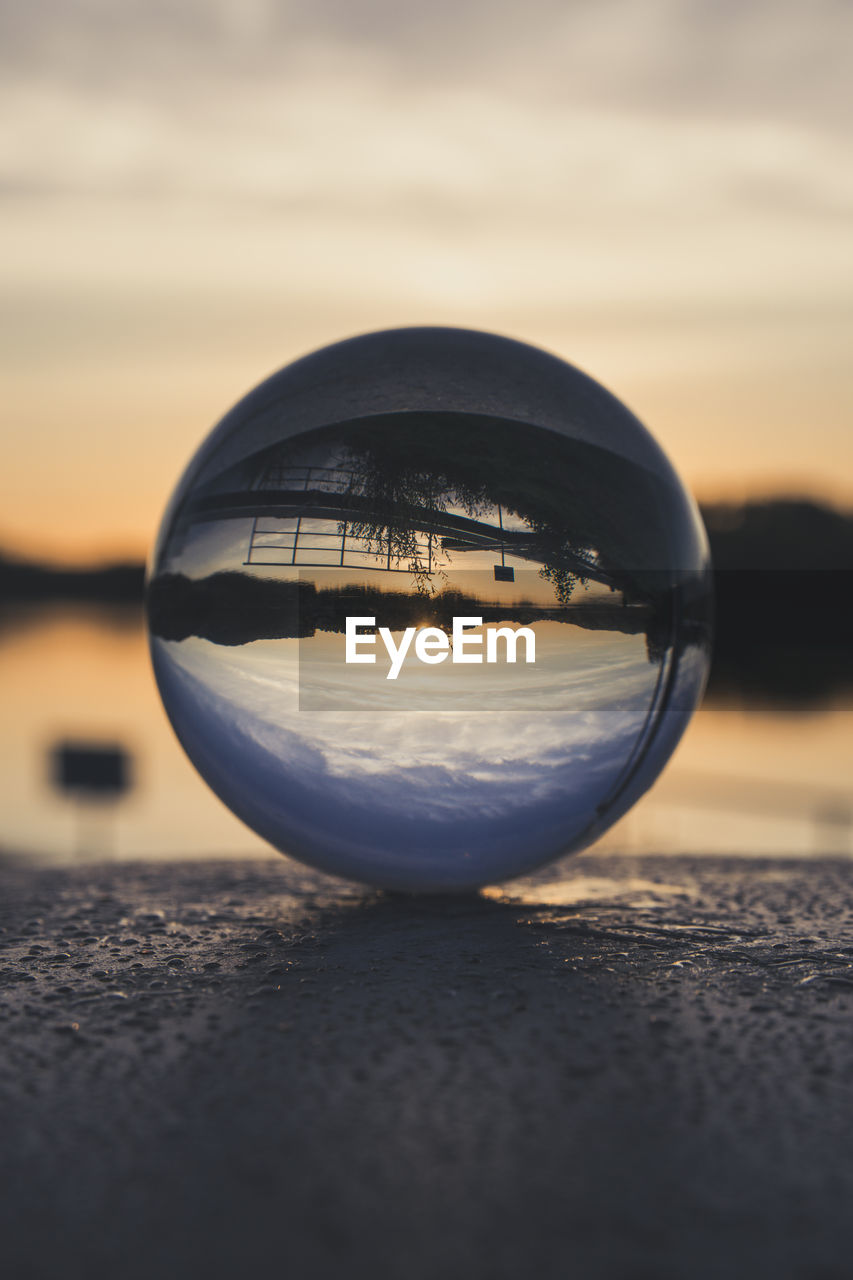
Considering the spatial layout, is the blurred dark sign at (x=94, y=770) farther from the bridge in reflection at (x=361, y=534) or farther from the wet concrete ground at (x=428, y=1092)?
the bridge in reflection at (x=361, y=534)

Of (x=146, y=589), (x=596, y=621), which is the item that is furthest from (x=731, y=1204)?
(x=146, y=589)

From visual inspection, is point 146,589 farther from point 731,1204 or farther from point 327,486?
point 731,1204

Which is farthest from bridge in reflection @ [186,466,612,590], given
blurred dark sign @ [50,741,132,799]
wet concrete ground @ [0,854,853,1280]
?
blurred dark sign @ [50,741,132,799]

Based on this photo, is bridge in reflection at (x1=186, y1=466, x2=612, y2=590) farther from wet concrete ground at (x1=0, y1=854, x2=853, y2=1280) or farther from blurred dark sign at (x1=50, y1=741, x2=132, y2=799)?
blurred dark sign at (x1=50, y1=741, x2=132, y2=799)

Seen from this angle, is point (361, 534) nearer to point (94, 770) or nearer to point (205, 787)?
point (94, 770)

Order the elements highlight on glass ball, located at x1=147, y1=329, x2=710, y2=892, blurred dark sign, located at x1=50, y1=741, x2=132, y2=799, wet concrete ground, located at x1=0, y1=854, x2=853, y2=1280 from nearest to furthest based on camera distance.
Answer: wet concrete ground, located at x1=0, y1=854, x2=853, y2=1280, highlight on glass ball, located at x1=147, y1=329, x2=710, y2=892, blurred dark sign, located at x1=50, y1=741, x2=132, y2=799

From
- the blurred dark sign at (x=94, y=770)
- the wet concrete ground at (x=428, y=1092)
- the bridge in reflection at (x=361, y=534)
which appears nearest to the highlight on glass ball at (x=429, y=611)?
the bridge in reflection at (x=361, y=534)

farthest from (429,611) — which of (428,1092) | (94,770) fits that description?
(94,770)
